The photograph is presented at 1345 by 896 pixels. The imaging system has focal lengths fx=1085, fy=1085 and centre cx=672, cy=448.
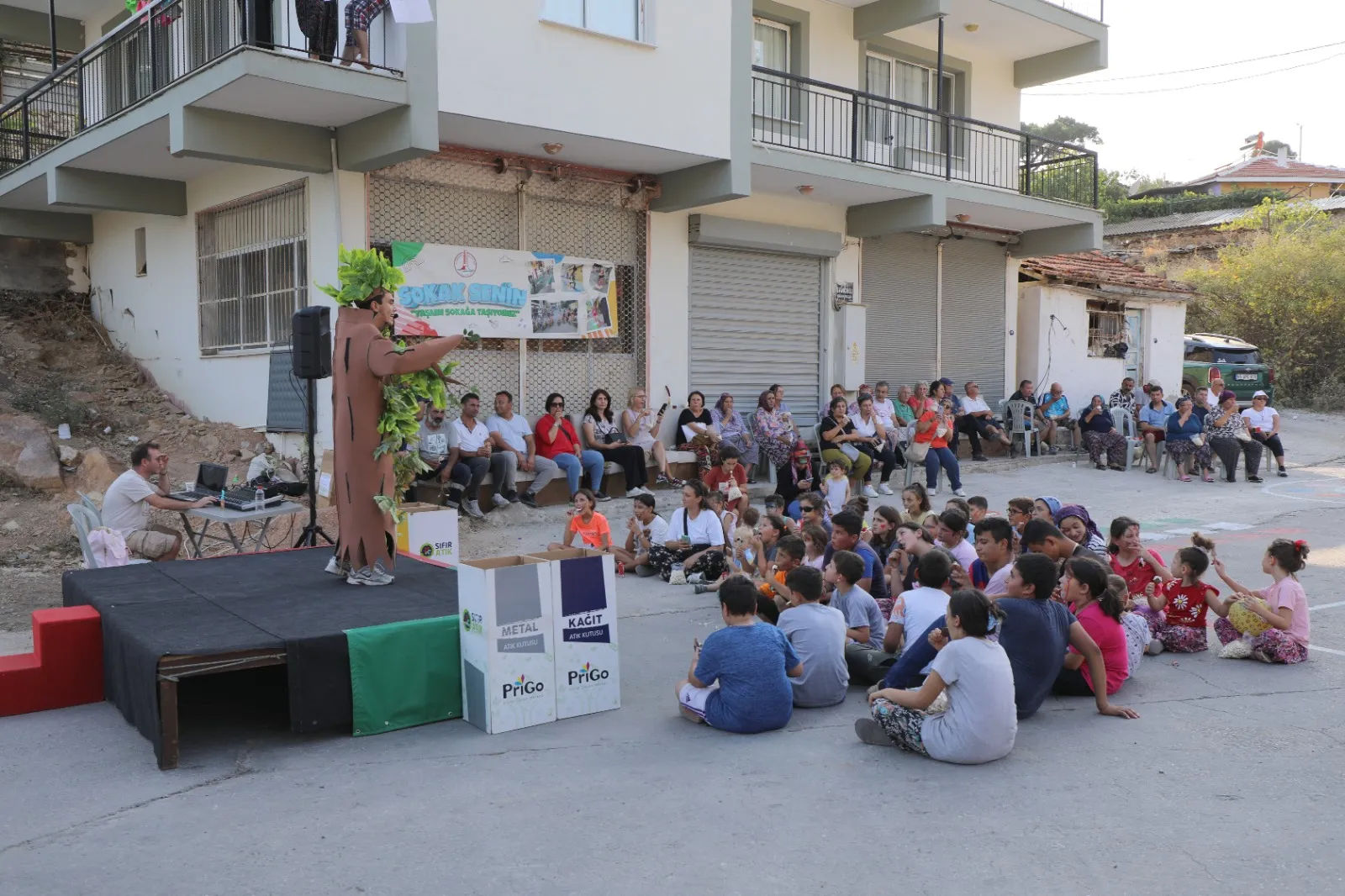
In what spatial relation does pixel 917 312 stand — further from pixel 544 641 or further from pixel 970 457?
pixel 544 641

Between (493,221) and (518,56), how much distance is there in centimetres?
209

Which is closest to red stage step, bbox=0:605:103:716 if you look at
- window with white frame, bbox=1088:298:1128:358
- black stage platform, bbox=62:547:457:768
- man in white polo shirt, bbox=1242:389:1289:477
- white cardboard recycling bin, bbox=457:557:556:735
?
black stage platform, bbox=62:547:457:768

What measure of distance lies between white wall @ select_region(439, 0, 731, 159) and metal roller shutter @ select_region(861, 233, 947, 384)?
185 inches

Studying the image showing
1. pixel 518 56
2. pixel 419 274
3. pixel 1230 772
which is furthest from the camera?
pixel 419 274

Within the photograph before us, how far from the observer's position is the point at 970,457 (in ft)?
55.6

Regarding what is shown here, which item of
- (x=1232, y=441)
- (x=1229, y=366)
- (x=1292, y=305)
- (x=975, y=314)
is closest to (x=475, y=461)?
(x=975, y=314)

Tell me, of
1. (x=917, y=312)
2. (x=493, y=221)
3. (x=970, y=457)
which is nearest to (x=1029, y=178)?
(x=917, y=312)

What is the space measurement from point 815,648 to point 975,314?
13235 millimetres

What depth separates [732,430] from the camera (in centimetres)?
1372

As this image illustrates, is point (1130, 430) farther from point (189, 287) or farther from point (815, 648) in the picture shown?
point (189, 287)

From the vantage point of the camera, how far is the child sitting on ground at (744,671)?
550 centimetres

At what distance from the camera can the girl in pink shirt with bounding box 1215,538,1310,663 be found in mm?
6609

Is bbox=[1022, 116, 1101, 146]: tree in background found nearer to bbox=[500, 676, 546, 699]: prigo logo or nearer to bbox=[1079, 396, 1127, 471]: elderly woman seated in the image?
bbox=[1079, 396, 1127, 471]: elderly woman seated

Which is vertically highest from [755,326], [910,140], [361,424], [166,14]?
[166,14]
